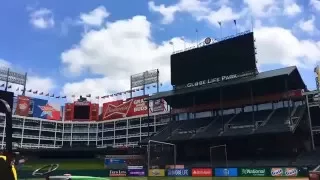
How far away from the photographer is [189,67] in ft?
201

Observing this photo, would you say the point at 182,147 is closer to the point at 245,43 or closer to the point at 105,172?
the point at 105,172

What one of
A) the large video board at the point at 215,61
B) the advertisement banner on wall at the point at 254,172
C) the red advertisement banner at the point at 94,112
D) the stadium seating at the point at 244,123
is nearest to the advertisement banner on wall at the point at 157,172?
the advertisement banner on wall at the point at 254,172

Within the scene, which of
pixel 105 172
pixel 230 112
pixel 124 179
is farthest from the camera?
pixel 230 112

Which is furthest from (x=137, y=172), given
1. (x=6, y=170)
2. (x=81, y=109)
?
(x=81, y=109)

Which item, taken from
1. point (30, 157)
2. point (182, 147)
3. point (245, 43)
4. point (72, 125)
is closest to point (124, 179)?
point (182, 147)

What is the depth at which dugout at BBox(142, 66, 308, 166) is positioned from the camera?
161ft

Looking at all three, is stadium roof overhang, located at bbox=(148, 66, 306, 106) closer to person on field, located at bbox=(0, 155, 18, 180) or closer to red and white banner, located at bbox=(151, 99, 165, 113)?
red and white banner, located at bbox=(151, 99, 165, 113)

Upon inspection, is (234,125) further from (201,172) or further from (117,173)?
(117,173)

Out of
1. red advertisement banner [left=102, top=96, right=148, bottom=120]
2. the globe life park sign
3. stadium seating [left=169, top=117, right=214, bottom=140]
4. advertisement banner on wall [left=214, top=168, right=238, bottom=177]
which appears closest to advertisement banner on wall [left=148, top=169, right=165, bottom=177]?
advertisement banner on wall [left=214, top=168, right=238, bottom=177]

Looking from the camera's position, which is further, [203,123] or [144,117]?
[144,117]

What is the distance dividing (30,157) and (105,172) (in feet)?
89.5

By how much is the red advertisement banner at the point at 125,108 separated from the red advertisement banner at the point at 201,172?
61126 mm

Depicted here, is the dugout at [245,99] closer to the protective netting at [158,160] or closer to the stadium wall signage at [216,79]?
the stadium wall signage at [216,79]

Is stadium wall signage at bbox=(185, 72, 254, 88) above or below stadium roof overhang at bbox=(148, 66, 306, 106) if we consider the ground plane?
above
